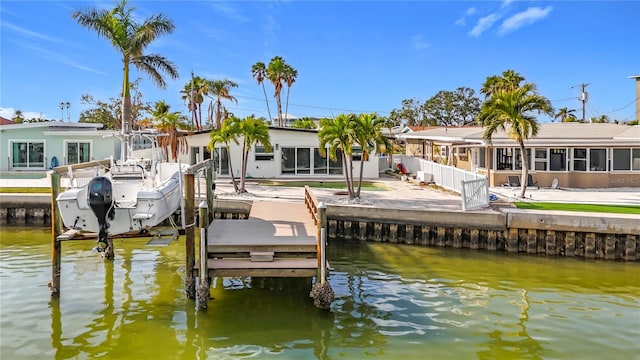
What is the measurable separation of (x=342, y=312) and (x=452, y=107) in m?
63.6

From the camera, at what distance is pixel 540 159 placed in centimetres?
2306

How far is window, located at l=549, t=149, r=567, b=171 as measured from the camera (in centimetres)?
2286

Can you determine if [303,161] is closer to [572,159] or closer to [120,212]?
[572,159]

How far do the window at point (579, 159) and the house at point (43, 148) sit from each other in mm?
26273

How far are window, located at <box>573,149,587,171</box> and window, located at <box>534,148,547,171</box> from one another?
1.29 meters

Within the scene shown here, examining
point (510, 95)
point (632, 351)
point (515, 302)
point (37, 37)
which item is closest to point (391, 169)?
point (510, 95)

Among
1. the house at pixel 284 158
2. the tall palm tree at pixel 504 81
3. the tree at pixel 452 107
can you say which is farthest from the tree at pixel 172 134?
the tree at pixel 452 107

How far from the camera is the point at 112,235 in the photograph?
966 centimetres

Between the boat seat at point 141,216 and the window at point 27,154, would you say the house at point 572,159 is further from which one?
the window at point 27,154

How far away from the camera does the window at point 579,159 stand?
22641 millimetres

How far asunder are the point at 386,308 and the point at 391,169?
26042 mm

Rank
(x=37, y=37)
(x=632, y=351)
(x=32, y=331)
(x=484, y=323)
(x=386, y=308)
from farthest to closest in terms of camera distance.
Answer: (x=37, y=37)
(x=386, y=308)
(x=484, y=323)
(x=32, y=331)
(x=632, y=351)

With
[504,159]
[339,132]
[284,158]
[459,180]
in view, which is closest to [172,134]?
[284,158]

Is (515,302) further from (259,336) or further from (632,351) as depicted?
(259,336)
